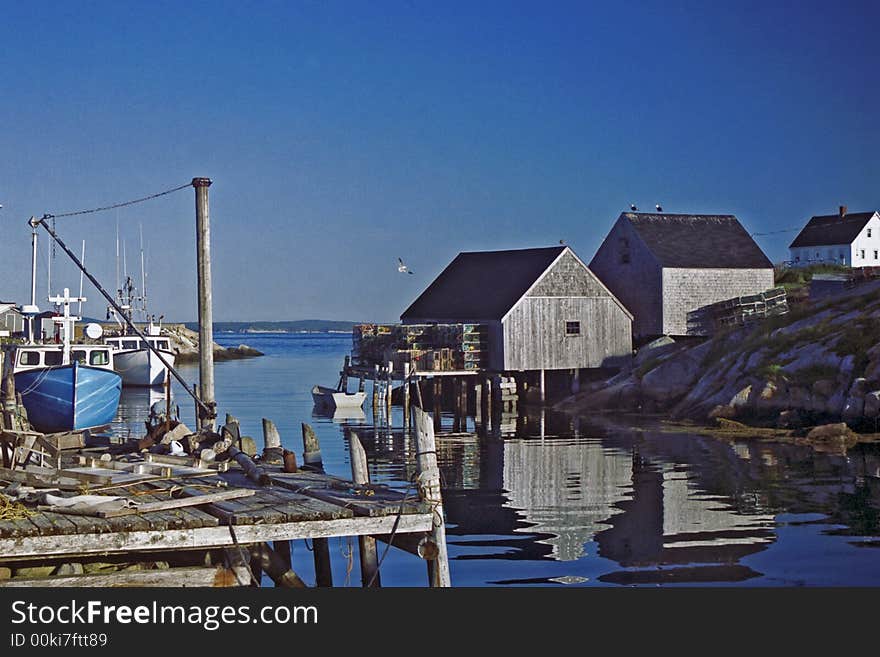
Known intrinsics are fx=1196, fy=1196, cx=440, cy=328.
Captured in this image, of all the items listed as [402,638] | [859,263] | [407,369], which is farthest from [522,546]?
[859,263]

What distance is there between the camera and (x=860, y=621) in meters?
14.9

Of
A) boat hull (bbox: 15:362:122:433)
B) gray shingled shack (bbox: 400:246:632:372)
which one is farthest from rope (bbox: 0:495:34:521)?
gray shingled shack (bbox: 400:246:632:372)

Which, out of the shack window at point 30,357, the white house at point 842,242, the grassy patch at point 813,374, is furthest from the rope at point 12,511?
the white house at point 842,242

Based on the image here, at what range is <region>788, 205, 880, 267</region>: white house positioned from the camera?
100375 millimetres

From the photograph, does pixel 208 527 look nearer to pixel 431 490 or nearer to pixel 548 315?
pixel 431 490

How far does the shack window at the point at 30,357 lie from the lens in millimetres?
56544

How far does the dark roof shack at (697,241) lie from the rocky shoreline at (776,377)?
588cm

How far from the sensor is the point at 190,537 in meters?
12.7

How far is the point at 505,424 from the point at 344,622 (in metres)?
35.6

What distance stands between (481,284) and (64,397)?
87.9 ft

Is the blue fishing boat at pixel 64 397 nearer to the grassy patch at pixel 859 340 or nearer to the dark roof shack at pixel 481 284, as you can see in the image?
the dark roof shack at pixel 481 284

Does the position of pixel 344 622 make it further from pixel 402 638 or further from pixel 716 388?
pixel 716 388

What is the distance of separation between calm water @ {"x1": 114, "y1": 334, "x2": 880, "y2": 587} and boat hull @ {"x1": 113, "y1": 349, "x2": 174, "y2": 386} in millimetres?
33964

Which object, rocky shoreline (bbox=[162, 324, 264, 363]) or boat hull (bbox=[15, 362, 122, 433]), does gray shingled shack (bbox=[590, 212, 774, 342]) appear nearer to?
boat hull (bbox=[15, 362, 122, 433])
